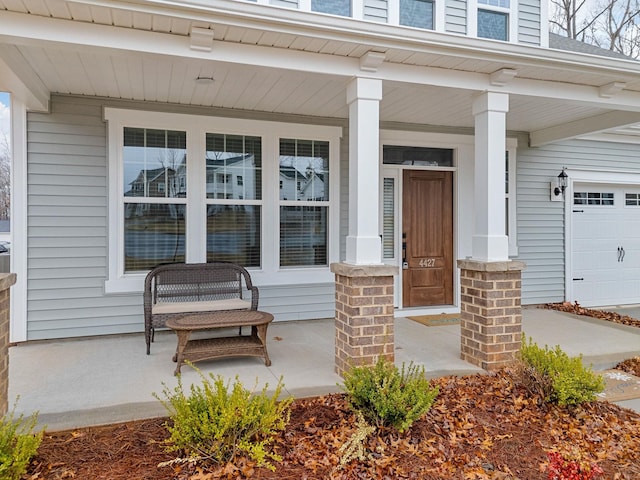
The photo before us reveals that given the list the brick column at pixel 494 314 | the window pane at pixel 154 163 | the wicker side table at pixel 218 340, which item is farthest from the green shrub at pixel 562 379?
the window pane at pixel 154 163

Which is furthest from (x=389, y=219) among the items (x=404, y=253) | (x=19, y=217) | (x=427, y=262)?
(x=19, y=217)

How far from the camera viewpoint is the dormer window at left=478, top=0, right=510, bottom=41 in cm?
495

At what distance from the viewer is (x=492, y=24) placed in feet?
16.4

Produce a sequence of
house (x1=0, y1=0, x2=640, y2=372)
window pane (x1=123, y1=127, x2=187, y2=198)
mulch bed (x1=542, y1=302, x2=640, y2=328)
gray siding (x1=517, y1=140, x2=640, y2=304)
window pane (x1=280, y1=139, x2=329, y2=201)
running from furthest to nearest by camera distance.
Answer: gray siding (x1=517, y1=140, x2=640, y2=304) → mulch bed (x1=542, y1=302, x2=640, y2=328) → window pane (x1=280, y1=139, x2=329, y2=201) → window pane (x1=123, y1=127, x2=187, y2=198) → house (x1=0, y1=0, x2=640, y2=372)

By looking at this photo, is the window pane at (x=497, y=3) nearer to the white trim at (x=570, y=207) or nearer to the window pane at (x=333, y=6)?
the window pane at (x=333, y=6)

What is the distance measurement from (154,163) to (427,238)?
3647 mm

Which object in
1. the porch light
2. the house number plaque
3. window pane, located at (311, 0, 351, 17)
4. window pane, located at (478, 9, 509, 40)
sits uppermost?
window pane, located at (478, 9, 509, 40)

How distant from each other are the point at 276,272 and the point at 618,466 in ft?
12.7

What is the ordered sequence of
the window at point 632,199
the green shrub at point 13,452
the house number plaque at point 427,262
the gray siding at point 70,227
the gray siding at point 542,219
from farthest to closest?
the window at point 632,199, the gray siding at point 542,219, the house number plaque at point 427,262, the gray siding at point 70,227, the green shrub at point 13,452

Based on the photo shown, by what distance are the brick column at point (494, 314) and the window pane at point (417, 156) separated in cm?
247

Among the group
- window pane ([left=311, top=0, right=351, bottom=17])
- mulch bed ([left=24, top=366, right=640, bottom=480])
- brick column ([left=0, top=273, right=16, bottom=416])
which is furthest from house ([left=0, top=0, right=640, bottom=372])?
brick column ([left=0, top=273, right=16, bottom=416])

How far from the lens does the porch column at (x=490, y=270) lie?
397cm

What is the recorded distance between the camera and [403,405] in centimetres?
273

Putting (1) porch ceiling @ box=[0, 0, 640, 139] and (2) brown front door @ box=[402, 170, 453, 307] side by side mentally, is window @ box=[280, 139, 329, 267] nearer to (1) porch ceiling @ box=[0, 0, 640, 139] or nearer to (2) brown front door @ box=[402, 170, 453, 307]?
(1) porch ceiling @ box=[0, 0, 640, 139]
